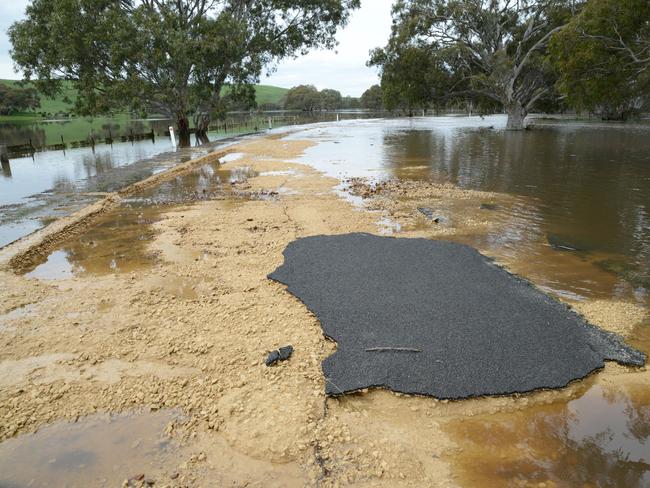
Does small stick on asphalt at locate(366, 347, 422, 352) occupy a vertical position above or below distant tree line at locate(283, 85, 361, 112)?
below

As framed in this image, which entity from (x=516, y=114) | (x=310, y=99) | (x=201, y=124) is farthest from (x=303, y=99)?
(x=201, y=124)

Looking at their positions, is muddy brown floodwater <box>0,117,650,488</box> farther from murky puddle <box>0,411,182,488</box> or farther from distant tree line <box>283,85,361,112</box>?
distant tree line <box>283,85,361,112</box>

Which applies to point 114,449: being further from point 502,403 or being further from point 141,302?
point 502,403

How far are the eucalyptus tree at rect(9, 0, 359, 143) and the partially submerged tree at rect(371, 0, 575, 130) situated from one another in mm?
7305

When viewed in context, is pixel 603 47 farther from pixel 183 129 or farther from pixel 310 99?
pixel 310 99

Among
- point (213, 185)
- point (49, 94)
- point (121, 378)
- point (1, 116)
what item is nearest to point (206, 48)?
point (49, 94)

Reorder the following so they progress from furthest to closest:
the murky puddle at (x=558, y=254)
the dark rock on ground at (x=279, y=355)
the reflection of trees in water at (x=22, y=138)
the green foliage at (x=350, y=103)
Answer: the green foliage at (x=350, y=103) < the reflection of trees in water at (x=22, y=138) < the dark rock on ground at (x=279, y=355) < the murky puddle at (x=558, y=254)

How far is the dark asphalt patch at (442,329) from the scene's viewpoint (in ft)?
11.7

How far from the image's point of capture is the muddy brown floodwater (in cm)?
286

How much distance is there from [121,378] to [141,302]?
1520 mm

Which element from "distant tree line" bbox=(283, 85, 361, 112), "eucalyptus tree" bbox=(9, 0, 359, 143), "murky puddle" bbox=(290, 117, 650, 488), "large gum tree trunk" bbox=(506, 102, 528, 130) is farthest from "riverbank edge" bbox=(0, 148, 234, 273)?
"distant tree line" bbox=(283, 85, 361, 112)

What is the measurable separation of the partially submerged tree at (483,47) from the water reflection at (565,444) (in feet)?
112

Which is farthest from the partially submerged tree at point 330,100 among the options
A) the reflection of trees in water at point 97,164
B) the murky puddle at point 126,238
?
the murky puddle at point 126,238

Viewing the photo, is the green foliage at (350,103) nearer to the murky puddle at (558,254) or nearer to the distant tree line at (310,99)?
the distant tree line at (310,99)
